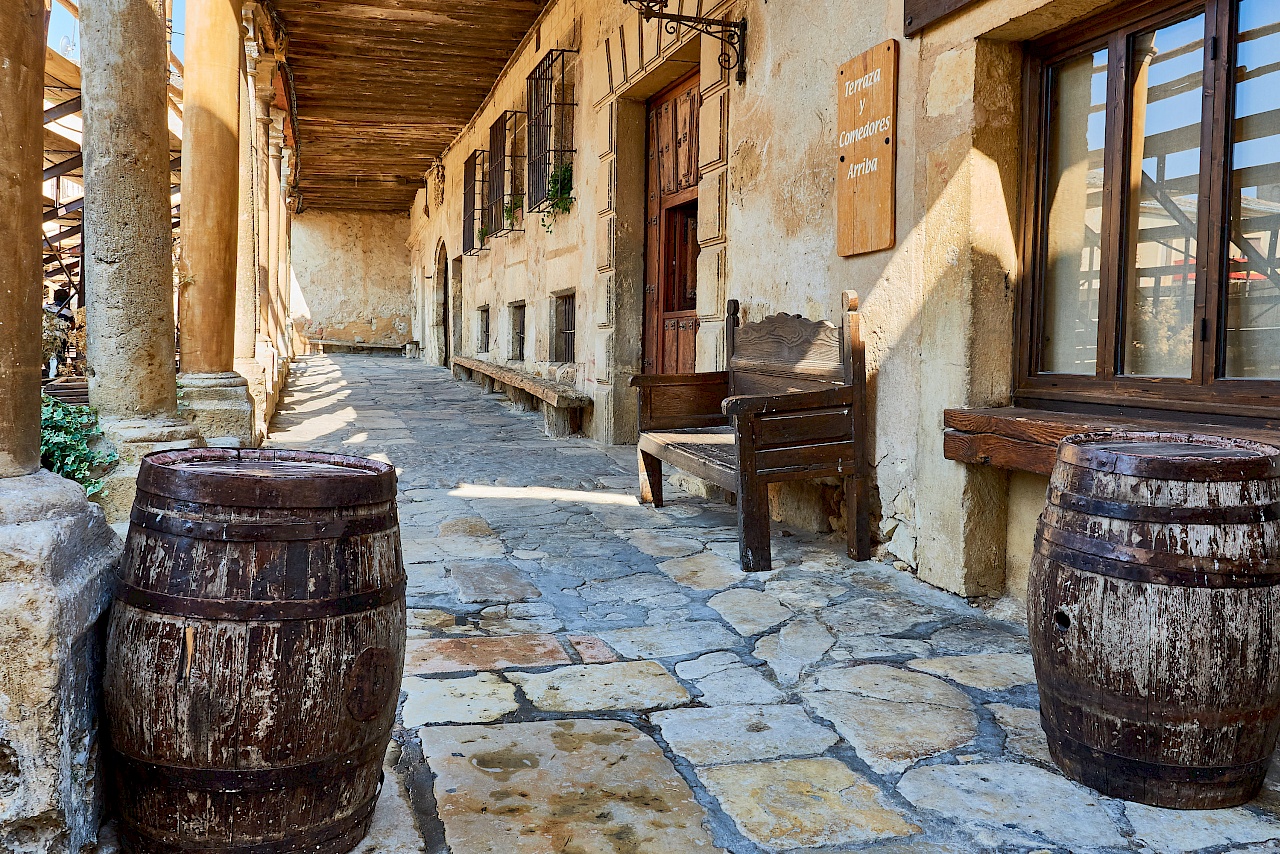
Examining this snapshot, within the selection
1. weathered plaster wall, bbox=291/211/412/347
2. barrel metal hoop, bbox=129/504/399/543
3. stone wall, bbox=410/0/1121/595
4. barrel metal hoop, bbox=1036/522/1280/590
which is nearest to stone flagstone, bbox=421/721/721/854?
barrel metal hoop, bbox=129/504/399/543

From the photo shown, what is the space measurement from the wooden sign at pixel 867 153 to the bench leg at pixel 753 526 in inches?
44.0

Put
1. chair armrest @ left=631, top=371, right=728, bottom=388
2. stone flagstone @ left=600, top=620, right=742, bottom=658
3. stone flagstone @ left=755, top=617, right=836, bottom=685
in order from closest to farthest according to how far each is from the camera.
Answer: stone flagstone @ left=755, top=617, right=836, bottom=685
stone flagstone @ left=600, top=620, right=742, bottom=658
chair armrest @ left=631, top=371, right=728, bottom=388

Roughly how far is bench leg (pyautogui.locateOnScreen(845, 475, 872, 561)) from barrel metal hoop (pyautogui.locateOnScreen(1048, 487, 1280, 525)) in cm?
220

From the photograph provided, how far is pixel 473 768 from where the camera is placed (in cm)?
215

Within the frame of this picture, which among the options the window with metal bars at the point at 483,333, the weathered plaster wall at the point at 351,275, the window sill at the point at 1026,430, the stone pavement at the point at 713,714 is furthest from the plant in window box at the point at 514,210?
the weathered plaster wall at the point at 351,275

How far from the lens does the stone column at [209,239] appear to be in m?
5.31

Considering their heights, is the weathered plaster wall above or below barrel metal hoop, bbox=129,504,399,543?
above

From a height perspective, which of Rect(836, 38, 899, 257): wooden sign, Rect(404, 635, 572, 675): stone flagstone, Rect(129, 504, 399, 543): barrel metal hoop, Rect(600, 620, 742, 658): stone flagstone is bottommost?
Rect(600, 620, 742, 658): stone flagstone

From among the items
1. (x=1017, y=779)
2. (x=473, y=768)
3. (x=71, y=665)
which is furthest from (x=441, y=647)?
(x=1017, y=779)

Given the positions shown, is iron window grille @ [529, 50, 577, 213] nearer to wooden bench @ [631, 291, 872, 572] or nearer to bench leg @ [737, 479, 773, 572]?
wooden bench @ [631, 291, 872, 572]

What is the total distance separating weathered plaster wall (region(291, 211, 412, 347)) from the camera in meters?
24.6

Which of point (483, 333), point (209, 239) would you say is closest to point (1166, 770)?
point (209, 239)

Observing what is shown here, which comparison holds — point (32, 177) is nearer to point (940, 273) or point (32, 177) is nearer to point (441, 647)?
point (441, 647)

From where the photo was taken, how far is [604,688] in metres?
2.67
